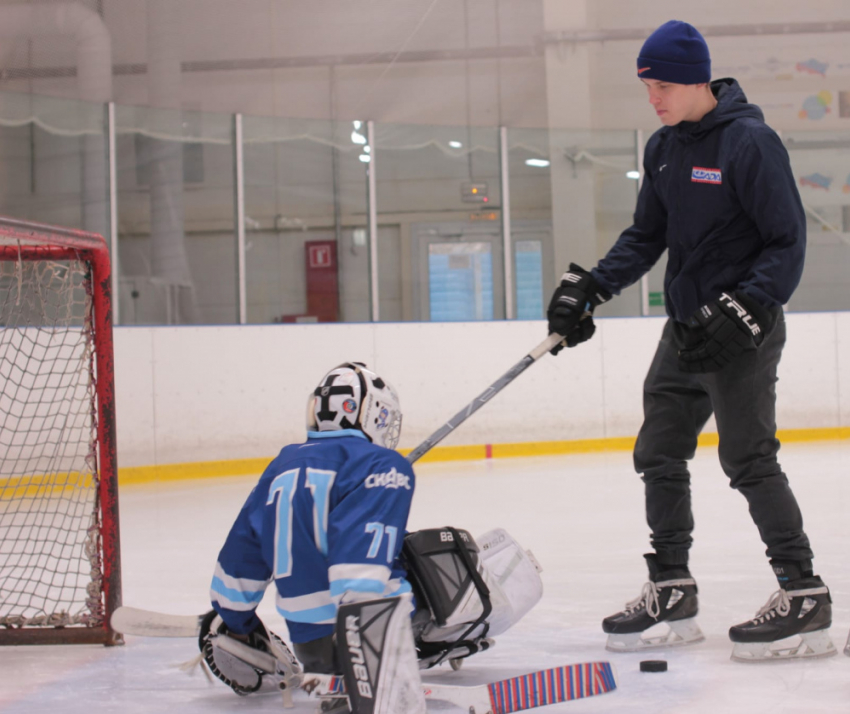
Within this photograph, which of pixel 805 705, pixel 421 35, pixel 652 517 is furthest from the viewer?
pixel 421 35

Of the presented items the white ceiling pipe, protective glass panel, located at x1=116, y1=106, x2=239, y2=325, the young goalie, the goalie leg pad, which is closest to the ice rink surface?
the young goalie

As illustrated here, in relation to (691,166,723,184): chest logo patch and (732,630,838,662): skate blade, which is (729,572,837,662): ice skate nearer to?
(732,630,838,662): skate blade

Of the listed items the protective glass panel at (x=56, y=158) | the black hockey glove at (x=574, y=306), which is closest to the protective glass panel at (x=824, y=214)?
the protective glass panel at (x=56, y=158)

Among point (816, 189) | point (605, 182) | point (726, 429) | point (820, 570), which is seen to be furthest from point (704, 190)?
point (816, 189)

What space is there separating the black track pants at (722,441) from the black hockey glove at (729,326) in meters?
0.07

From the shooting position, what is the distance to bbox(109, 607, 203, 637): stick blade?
6.82 feet

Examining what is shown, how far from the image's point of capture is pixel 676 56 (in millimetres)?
2041

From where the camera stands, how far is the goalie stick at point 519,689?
66.5 inches

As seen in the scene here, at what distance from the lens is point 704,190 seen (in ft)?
6.88

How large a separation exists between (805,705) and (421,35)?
7170 millimetres

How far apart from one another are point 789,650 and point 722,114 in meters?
1.06

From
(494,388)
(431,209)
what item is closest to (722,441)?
(494,388)

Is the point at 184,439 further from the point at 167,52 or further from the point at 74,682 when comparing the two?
the point at 74,682

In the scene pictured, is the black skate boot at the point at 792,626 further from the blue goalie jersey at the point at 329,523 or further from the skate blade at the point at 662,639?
the blue goalie jersey at the point at 329,523
